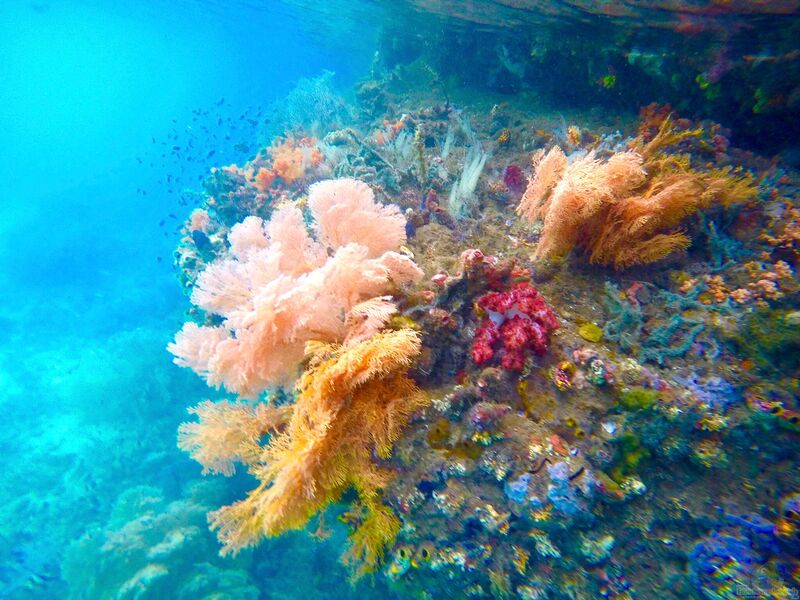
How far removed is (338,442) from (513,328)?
1982mm

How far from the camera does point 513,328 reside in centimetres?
375

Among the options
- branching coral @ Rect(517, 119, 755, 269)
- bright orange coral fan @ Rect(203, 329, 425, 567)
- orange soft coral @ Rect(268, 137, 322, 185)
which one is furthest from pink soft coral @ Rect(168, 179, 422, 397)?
orange soft coral @ Rect(268, 137, 322, 185)

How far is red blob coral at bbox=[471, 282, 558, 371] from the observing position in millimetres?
3686

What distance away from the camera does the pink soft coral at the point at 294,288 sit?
3578 millimetres

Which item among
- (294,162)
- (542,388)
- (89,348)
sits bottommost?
(89,348)

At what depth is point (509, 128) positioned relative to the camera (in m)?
9.65

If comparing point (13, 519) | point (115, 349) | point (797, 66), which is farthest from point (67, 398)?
point (797, 66)

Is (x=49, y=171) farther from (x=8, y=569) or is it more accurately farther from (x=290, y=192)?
(x=290, y=192)

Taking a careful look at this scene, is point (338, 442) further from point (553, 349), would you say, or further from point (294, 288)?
point (553, 349)

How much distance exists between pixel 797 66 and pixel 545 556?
8228mm

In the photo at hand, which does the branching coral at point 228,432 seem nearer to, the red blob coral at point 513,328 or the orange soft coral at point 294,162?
the red blob coral at point 513,328

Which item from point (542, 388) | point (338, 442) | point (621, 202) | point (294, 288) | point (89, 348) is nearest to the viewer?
point (294, 288)

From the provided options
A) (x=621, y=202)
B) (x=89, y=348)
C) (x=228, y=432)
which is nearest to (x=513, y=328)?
(x=621, y=202)

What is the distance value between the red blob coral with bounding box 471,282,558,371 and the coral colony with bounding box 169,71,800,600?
0.02 meters
